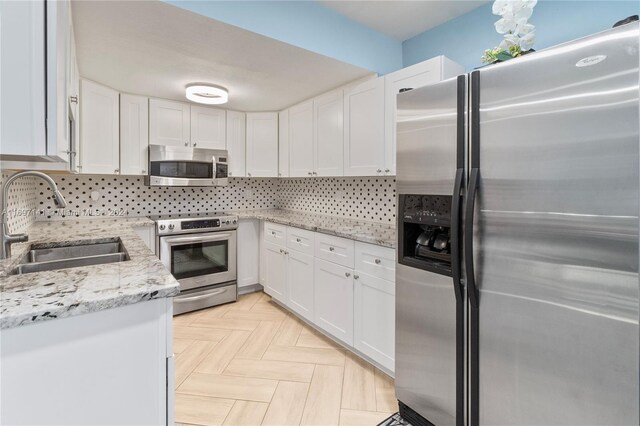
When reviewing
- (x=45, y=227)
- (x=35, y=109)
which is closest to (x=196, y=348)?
(x=45, y=227)

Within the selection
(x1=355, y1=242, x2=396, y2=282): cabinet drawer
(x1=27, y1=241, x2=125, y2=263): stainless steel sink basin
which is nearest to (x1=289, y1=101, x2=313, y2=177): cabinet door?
(x1=355, y1=242, x2=396, y2=282): cabinet drawer

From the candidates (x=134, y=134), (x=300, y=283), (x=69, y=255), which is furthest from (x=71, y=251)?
(x=300, y=283)

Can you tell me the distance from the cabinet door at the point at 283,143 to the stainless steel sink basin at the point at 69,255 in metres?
1.96

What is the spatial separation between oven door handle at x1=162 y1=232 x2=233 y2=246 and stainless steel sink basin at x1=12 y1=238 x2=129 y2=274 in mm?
947

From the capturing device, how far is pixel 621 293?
99 cm

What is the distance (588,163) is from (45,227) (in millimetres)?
3423

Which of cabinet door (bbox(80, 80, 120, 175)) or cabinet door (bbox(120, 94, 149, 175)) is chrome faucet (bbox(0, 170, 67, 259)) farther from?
cabinet door (bbox(120, 94, 149, 175))

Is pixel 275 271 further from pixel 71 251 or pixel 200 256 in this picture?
pixel 71 251

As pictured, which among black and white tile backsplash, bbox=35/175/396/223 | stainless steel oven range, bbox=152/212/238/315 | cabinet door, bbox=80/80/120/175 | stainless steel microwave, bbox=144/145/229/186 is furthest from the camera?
stainless steel microwave, bbox=144/145/229/186

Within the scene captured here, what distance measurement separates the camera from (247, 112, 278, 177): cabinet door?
12.4 ft

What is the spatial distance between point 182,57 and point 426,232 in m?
2.01

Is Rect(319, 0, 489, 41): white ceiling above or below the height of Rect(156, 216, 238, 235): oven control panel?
above

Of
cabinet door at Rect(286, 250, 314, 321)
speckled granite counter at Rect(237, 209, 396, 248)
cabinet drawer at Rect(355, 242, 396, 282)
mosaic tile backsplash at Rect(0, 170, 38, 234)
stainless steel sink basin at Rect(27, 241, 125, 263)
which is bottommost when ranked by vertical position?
cabinet door at Rect(286, 250, 314, 321)

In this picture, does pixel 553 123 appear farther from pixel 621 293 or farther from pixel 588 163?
pixel 621 293
